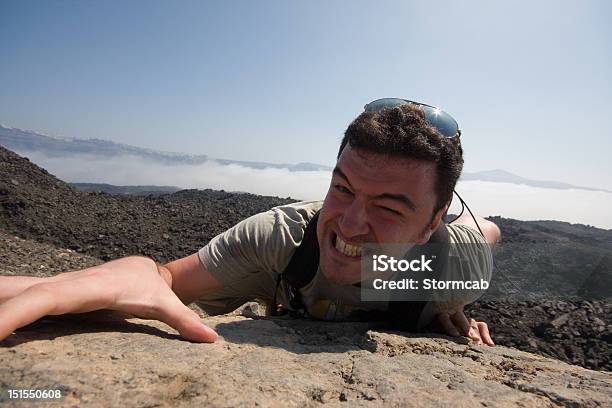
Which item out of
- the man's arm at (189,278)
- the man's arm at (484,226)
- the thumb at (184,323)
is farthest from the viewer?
the man's arm at (484,226)

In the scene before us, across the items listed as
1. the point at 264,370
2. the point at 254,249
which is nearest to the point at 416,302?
the point at 254,249

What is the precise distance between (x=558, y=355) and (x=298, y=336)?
4.56 m

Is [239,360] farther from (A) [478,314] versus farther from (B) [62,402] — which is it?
(A) [478,314]

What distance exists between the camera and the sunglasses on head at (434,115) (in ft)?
8.84

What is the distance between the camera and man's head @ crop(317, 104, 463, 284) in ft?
8.11

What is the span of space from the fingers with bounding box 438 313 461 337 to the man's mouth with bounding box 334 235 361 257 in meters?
0.84

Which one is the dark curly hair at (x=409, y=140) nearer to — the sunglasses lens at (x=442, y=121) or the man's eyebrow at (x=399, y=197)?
the sunglasses lens at (x=442, y=121)

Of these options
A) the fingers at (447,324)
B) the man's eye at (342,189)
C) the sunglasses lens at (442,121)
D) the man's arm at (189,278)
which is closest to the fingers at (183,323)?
the man's arm at (189,278)

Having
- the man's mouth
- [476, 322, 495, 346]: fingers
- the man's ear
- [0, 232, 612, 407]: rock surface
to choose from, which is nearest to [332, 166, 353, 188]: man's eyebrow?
the man's mouth

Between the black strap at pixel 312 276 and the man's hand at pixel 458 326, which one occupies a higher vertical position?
the black strap at pixel 312 276

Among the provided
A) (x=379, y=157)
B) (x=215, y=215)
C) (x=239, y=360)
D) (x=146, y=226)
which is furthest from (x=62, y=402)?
(x=215, y=215)

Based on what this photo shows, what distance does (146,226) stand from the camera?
37.1ft

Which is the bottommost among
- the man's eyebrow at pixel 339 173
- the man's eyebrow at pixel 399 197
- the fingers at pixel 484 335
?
the fingers at pixel 484 335

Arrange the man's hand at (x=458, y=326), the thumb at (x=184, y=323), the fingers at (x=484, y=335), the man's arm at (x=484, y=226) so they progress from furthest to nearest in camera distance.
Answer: the man's arm at (x=484, y=226) → the fingers at (x=484, y=335) → the man's hand at (x=458, y=326) → the thumb at (x=184, y=323)
